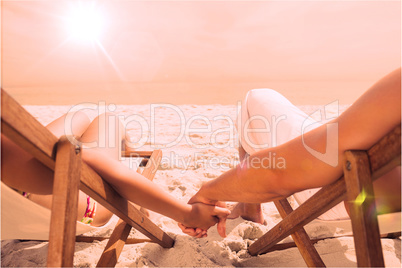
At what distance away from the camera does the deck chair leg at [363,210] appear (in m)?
0.76

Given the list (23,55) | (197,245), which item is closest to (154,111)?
(197,245)

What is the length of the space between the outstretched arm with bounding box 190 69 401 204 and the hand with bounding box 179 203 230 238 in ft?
0.53

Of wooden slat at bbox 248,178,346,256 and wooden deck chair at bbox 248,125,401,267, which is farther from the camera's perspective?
wooden slat at bbox 248,178,346,256

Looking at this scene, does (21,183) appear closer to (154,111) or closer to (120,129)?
(120,129)

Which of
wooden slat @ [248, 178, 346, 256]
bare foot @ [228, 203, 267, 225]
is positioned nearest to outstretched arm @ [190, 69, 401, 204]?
wooden slat @ [248, 178, 346, 256]

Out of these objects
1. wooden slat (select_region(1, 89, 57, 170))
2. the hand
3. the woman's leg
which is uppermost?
the woman's leg

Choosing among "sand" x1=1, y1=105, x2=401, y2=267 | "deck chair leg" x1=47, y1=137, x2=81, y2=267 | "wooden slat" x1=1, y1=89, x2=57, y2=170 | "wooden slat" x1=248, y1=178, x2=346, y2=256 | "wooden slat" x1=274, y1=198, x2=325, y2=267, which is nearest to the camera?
"wooden slat" x1=1, y1=89, x2=57, y2=170

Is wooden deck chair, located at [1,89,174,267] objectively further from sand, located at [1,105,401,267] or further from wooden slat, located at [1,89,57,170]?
sand, located at [1,105,401,267]

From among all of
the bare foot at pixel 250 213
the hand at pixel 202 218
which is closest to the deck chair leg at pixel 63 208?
the hand at pixel 202 218

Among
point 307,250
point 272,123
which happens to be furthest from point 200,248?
point 272,123

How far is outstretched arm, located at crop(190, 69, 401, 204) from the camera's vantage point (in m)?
0.77

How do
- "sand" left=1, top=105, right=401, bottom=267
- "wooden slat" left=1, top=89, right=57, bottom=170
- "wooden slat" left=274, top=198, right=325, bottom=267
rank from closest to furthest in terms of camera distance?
1. "wooden slat" left=1, top=89, right=57, bottom=170
2. "wooden slat" left=274, top=198, right=325, bottom=267
3. "sand" left=1, top=105, right=401, bottom=267

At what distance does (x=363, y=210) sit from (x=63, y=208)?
2.38ft

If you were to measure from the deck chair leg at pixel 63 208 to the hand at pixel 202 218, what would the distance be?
0.66 m
